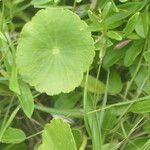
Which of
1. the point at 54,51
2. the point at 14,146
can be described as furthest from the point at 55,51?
the point at 14,146

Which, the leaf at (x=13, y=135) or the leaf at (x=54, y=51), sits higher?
the leaf at (x=54, y=51)

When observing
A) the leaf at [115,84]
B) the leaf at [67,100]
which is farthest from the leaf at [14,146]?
the leaf at [115,84]

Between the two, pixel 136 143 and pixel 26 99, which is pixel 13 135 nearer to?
pixel 26 99

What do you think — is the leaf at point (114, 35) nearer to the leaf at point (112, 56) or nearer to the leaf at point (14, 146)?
the leaf at point (112, 56)

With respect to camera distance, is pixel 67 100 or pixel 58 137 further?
pixel 67 100

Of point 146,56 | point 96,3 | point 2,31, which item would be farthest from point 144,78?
point 2,31

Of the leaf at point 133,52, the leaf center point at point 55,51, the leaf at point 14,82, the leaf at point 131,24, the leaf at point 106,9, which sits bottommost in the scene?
the leaf at point 14,82
